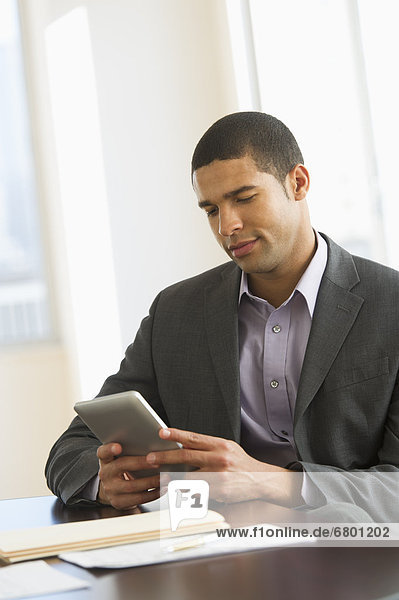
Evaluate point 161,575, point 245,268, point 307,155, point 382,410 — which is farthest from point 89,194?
point 161,575

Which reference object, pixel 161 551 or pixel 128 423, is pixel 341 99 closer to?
pixel 128 423

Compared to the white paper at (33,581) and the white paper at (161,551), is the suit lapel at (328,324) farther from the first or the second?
the white paper at (33,581)

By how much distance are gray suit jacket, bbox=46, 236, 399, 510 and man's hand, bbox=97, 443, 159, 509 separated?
0.34ft

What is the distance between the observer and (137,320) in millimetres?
4414

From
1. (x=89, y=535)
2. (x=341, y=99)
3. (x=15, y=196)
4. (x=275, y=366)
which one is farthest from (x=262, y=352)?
(x=15, y=196)

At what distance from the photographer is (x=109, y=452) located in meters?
1.55

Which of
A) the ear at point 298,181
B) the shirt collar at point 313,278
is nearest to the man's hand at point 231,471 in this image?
the shirt collar at point 313,278

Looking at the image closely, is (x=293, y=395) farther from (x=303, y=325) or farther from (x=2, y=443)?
(x=2, y=443)

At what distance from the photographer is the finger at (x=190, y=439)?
1.43m

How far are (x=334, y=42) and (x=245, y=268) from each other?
2.20 m

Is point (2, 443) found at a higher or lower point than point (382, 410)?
lower

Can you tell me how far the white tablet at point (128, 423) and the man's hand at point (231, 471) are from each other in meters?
0.02

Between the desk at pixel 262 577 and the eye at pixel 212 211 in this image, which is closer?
the desk at pixel 262 577

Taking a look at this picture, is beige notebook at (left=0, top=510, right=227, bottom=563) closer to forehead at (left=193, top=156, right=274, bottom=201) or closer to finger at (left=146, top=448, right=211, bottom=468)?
finger at (left=146, top=448, right=211, bottom=468)
